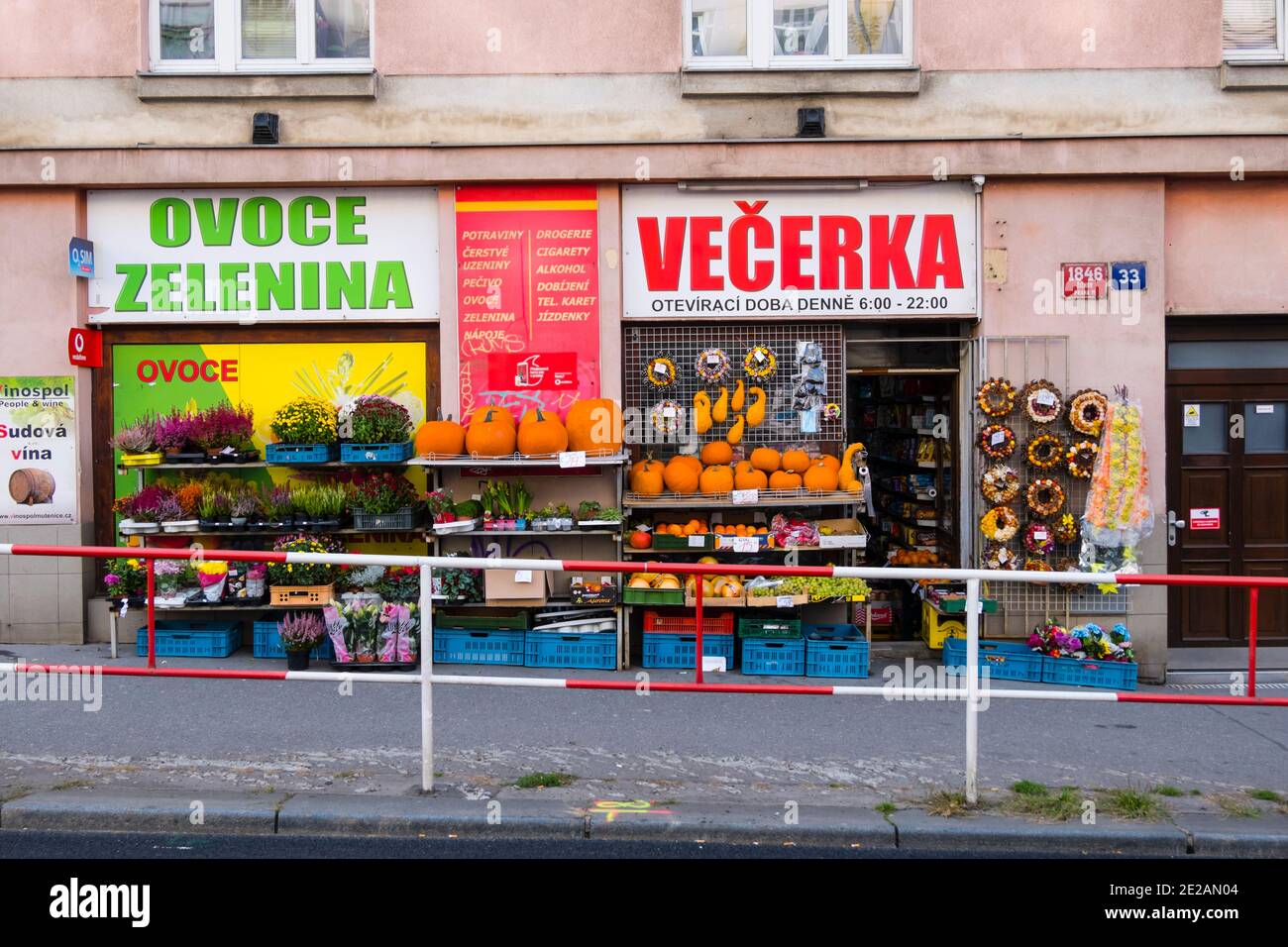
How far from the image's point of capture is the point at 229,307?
34.4ft

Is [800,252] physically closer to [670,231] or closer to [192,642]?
[670,231]

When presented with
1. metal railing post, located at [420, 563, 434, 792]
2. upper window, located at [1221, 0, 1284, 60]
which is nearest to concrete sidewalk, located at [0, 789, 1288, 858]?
metal railing post, located at [420, 563, 434, 792]

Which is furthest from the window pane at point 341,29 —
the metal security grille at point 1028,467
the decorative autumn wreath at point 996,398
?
the decorative autumn wreath at point 996,398

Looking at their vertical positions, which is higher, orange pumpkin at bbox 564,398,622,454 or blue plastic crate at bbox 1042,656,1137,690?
orange pumpkin at bbox 564,398,622,454

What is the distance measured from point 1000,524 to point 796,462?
1.86 m

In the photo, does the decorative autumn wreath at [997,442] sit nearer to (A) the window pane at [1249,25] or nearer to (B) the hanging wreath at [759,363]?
(B) the hanging wreath at [759,363]

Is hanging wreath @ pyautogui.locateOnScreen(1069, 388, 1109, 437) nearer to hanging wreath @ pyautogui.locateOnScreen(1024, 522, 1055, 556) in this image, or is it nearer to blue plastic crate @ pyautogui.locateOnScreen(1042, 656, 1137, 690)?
hanging wreath @ pyautogui.locateOnScreen(1024, 522, 1055, 556)

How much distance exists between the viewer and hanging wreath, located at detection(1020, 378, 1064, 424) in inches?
394

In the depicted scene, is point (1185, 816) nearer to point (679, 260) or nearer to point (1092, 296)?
point (1092, 296)

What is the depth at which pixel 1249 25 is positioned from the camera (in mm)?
10367

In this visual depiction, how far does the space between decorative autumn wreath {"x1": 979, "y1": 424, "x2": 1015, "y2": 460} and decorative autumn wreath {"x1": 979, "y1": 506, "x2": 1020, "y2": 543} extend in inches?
19.3

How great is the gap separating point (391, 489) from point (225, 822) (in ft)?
13.7

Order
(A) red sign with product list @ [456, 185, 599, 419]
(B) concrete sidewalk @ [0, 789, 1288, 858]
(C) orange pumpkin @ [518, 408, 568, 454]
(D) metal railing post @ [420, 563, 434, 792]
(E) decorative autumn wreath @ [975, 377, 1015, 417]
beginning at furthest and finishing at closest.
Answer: (A) red sign with product list @ [456, 185, 599, 419], (E) decorative autumn wreath @ [975, 377, 1015, 417], (C) orange pumpkin @ [518, 408, 568, 454], (D) metal railing post @ [420, 563, 434, 792], (B) concrete sidewalk @ [0, 789, 1288, 858]

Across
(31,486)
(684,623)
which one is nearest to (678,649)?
(684,623)
